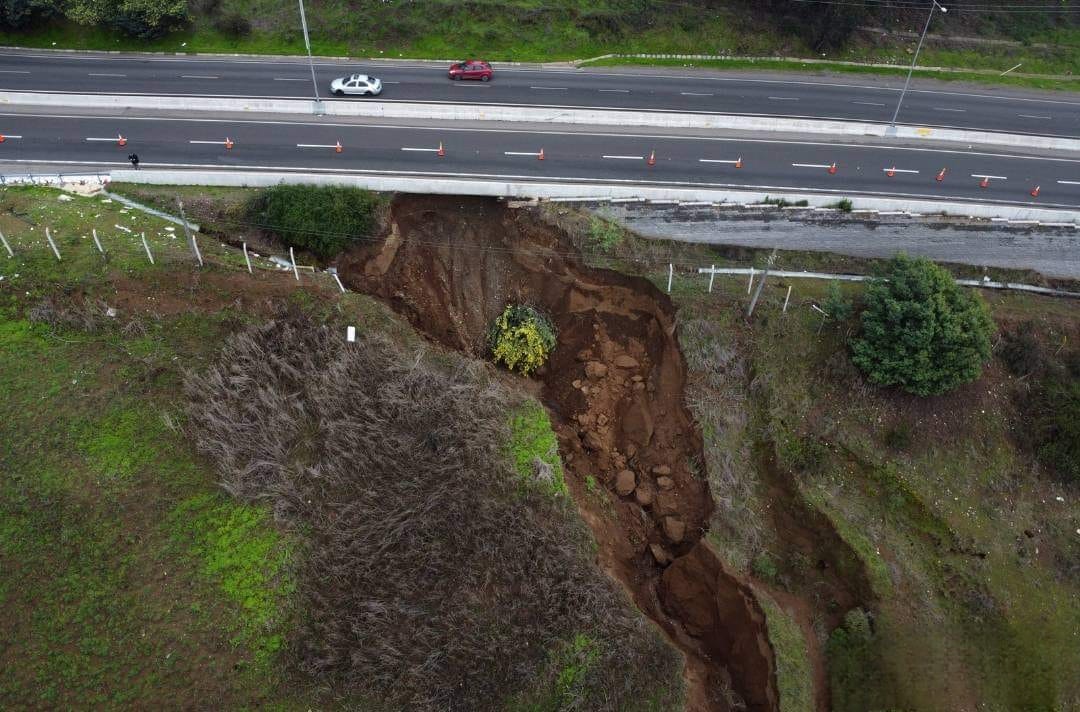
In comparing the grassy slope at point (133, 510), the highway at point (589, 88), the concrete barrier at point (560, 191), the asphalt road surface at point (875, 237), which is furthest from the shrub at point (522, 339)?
the highway at point (589, 88)

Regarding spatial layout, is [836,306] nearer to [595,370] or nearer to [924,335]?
[924,335]

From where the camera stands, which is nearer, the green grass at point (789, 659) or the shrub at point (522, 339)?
the green grass at point (789, 659)

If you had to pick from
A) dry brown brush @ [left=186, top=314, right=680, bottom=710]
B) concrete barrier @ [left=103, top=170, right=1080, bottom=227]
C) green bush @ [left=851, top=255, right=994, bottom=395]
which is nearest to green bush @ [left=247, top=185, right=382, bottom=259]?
concrete barrier @ [left=103, top=170, right=1080, bottom=227]

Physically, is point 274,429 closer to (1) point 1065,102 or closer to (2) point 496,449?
(2) point 496,449

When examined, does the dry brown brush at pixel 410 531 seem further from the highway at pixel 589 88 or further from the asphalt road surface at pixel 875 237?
the highway at pixel 589 88

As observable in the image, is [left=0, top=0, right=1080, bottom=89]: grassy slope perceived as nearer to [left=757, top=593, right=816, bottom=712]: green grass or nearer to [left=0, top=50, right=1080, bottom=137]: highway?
[left=0, top=50, right=1080, bottom=137]: highway

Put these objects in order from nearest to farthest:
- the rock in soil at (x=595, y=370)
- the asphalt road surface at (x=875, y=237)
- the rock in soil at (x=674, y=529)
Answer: the rock in soil at (x=674, y=529) < the rock in soil at (x=595, y=370) < the asphalt road surface at (x=875, y=237)
